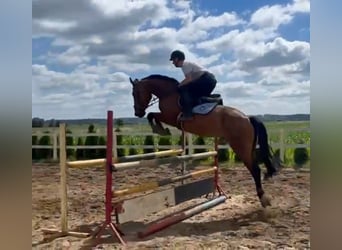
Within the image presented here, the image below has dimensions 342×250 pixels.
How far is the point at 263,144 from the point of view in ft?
7.80

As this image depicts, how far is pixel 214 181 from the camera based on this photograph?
2701 mm

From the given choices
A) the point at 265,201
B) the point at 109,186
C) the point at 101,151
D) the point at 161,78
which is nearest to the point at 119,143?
the point at 101,151

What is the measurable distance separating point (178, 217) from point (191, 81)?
29.1 inches

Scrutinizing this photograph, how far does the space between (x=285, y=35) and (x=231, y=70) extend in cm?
43

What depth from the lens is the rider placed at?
7.23 ft

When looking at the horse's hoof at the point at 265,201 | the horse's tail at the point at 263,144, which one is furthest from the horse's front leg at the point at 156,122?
Answer: the horse's hoof at the point at 265,201

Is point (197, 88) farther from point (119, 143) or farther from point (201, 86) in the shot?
point (119, 143)

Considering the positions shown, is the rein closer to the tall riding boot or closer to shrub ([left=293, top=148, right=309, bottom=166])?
the tall riding boot

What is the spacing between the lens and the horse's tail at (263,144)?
2210mm

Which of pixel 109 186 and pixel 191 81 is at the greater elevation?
pixel 191 81

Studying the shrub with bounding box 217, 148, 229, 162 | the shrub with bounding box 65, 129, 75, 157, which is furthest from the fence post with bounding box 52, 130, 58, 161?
the shrub with bounding box 217, 148, 229, 162
